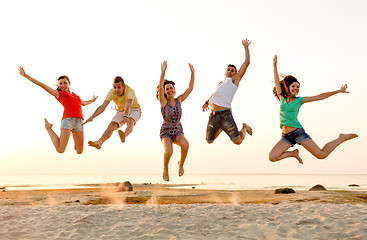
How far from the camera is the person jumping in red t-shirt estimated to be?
32.9ft

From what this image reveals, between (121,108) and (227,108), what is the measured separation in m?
2.80

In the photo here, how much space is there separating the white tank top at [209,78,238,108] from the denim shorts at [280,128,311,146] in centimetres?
163

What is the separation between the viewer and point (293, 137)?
358 inches

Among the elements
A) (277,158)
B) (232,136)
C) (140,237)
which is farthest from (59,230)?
(277,158)

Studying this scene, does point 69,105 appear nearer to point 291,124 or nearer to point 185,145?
point 185,145

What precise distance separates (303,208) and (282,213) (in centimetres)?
103

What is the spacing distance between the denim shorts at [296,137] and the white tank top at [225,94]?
1631 millimetres

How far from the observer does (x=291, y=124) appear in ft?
29.8

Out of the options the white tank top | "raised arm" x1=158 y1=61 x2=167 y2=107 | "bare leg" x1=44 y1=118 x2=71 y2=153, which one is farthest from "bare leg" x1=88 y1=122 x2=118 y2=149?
the white tank top

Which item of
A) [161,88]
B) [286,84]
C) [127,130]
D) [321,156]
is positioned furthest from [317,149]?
[127,130]

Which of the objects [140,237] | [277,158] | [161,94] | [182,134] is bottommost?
[140,237]

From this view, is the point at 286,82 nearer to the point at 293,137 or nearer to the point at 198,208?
the point at 293,137

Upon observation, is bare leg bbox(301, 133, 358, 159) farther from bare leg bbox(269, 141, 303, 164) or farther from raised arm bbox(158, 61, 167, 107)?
raised arm bbox(158, 61, 167, 107)

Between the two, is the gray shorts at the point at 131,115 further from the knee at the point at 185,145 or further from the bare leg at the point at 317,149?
the bare leg at the point at 317,149
